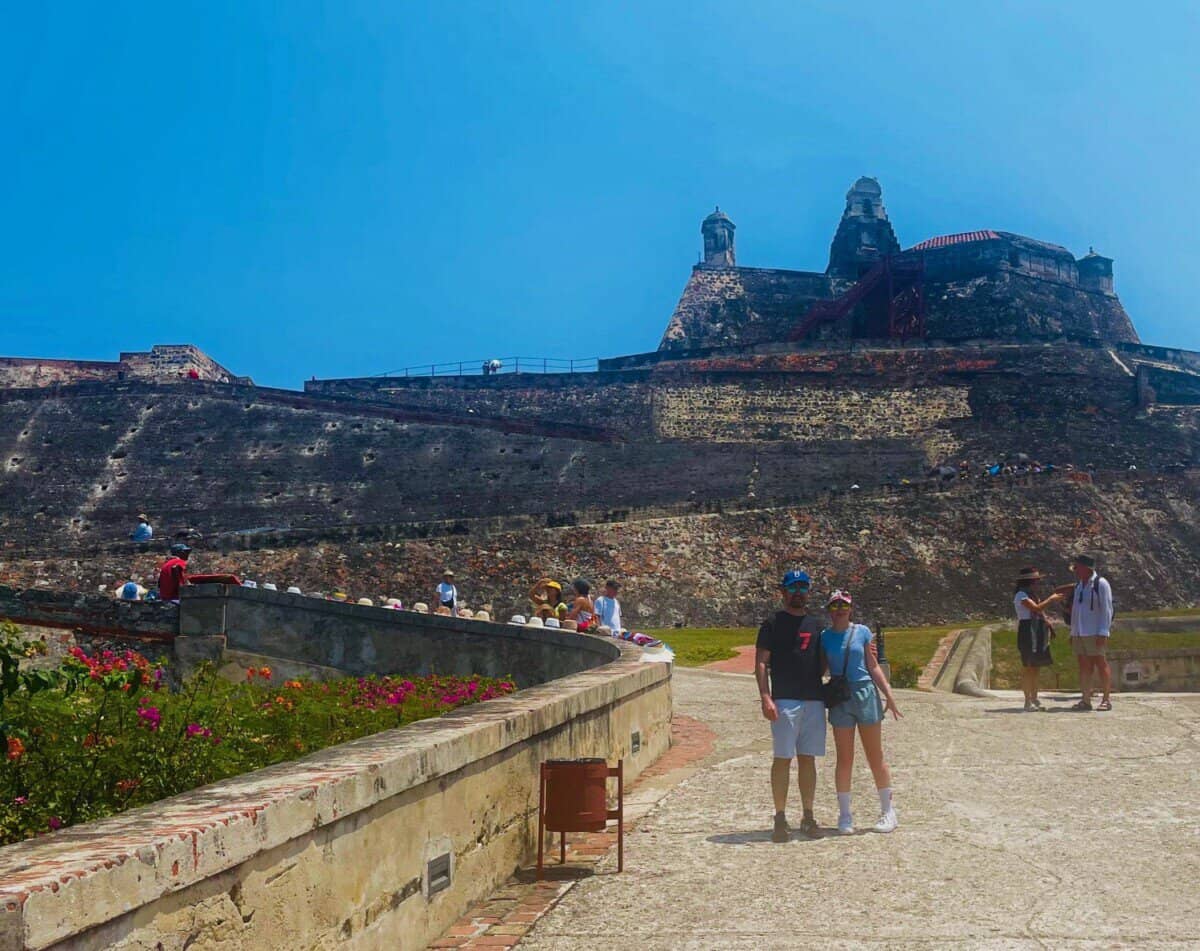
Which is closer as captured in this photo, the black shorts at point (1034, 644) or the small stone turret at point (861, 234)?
the black shorts at point (1034, 644)

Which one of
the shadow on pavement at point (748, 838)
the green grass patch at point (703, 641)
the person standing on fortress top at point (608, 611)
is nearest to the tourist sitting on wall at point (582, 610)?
the person standing on fortress top at point (608, 611)

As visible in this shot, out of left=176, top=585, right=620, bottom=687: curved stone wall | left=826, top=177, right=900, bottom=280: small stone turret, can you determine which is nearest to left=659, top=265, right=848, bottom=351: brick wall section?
left=826, top=177, right=900, bottom=280: small stone turret

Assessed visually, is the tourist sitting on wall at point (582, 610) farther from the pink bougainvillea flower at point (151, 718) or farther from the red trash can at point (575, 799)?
the pink bougainvillea flower at point (151, 718)

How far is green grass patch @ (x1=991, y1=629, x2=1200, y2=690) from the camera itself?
57.1 feet

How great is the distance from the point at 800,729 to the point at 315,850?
3.70m

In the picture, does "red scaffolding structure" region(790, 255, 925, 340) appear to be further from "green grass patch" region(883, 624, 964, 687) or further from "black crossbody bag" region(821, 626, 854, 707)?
"black crossbody bag" region(821, 626, 854, 707)

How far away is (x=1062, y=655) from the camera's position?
1841 cm

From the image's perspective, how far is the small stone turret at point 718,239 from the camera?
200 ft

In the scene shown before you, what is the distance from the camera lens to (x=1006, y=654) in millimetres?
19109

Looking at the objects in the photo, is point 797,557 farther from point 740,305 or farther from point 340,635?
point 740,305

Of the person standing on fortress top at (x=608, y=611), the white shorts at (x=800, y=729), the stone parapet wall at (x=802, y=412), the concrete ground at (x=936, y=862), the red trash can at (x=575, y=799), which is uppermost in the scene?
the stone parapet wall at (x=802, y=412)

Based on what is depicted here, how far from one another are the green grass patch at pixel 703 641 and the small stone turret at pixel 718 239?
36.4 m

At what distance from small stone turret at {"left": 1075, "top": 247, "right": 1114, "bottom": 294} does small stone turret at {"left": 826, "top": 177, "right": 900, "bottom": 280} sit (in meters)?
7.68

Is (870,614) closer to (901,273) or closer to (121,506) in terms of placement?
(121,506)
